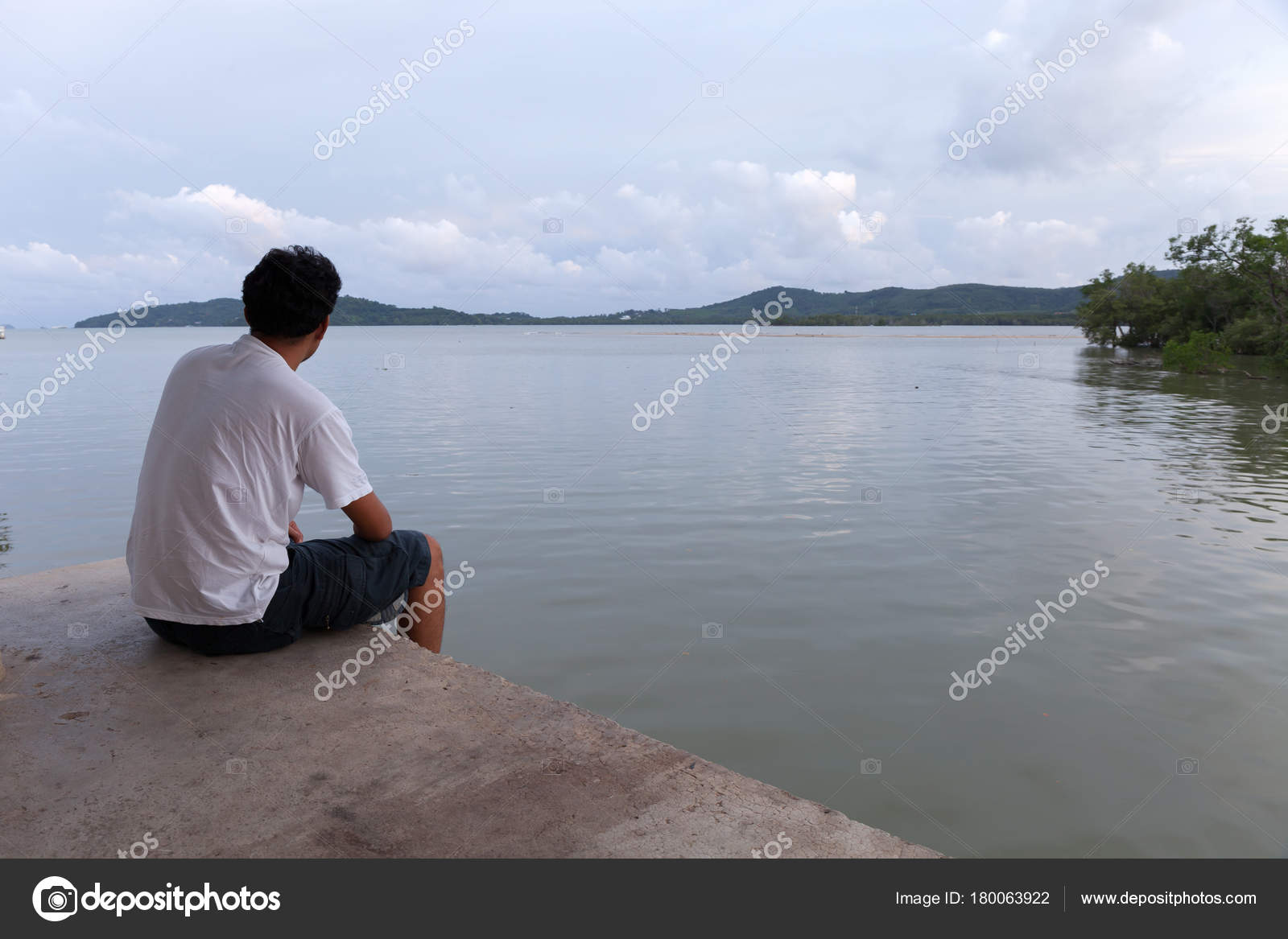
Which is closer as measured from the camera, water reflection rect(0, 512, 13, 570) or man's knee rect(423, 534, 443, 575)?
man's knee rect(423, 534, 443, 575)

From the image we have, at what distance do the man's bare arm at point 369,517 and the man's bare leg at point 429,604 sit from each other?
314 millimetres

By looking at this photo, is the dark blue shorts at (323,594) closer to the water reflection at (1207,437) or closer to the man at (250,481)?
the man at (250,481)

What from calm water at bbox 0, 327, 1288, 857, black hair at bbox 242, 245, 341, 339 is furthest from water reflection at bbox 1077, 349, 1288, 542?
black hair at bbox 242, 245, 341, 339

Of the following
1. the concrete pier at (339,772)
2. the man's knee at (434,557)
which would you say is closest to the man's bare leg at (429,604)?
the man's knee at (434,557)

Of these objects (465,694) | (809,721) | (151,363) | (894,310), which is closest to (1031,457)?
(809,721)

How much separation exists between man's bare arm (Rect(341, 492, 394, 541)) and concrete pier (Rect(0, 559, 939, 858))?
467 millimetres

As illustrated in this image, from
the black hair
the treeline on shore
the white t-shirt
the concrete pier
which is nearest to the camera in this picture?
the concrete pier

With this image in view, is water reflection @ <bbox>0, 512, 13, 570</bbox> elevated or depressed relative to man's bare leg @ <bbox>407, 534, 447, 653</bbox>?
depressed

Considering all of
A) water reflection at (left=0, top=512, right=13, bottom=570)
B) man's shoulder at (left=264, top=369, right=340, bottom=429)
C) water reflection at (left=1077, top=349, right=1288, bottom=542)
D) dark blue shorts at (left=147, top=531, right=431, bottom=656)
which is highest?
man's shoulder at (left=264, top=369, right=340, bottom=429)

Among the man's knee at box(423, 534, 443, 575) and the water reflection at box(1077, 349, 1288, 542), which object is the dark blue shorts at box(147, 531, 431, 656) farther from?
the water reflection at box(1077, 349, 1288, 542)

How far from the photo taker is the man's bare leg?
392 centimetres

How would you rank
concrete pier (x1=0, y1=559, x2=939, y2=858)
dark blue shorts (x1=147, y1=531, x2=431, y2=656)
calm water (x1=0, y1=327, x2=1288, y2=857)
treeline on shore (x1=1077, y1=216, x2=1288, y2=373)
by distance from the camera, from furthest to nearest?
treeline on shore (x1=1077, y1=216, x2=1288, y2=373)
calm water (x1=0, y1=327, x2=1288, y2=857)
dark blue shorts (x1=147, y1=531, x2=431, y2=656)
concrete pier (x1=0, y1=559, x2=939, y2=858)

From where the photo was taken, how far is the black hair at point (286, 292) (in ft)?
10.8
